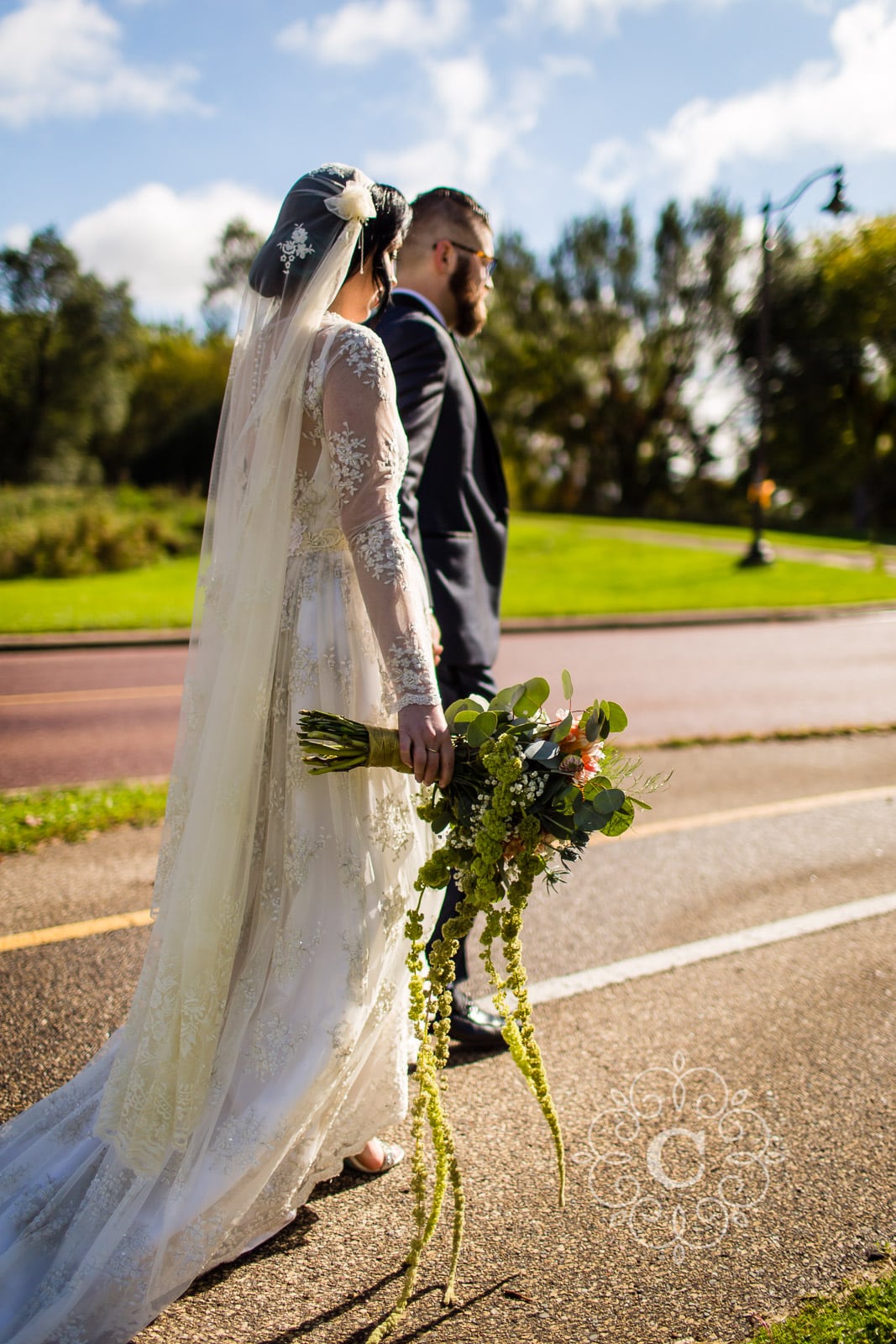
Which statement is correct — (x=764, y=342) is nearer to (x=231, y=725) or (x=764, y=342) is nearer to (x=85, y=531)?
(x=85, y=531)

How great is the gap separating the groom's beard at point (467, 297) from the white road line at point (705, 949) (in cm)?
229

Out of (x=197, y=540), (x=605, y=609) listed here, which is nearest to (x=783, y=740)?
(x=605, y=609)

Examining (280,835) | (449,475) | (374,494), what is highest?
(449,475)

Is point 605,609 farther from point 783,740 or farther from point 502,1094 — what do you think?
point 502,1094

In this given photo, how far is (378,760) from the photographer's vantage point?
2156 mm

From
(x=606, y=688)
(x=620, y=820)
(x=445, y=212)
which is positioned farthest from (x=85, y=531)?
(x=620, y=820)

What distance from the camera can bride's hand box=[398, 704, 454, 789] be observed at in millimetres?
2141

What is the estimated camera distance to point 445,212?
3250 mm

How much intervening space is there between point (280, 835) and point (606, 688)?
8.20m

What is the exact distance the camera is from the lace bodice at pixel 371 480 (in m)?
2.17

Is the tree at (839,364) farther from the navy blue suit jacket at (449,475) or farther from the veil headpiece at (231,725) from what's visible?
the veil headpiece at (231,725)

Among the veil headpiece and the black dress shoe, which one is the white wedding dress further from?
the black dress shoe

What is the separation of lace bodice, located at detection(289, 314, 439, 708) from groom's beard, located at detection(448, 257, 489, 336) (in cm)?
118

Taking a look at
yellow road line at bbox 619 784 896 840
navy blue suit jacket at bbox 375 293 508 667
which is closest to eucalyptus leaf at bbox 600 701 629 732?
navy blue suit jacket at bbox 375 293 508 667
